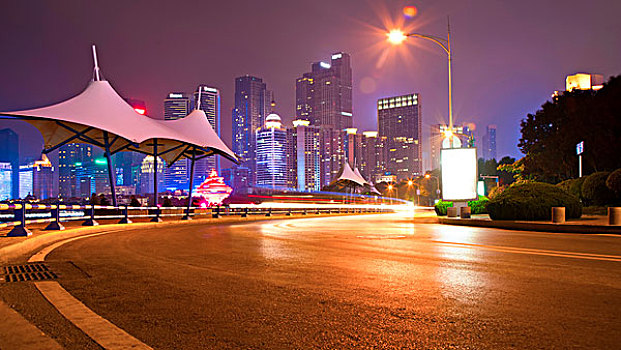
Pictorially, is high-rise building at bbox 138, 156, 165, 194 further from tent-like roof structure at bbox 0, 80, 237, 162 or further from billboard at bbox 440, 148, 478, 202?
billboard at bbox 440, 148, 478, 202

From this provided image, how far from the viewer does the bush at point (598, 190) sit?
94.2 ft

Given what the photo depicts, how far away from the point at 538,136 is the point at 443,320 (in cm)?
5710

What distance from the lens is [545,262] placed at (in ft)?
29.8

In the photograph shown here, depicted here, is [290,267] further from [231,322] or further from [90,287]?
[231,322]

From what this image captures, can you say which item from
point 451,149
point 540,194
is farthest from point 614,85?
point 540,194

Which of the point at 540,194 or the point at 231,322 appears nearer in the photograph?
the point at 231,322

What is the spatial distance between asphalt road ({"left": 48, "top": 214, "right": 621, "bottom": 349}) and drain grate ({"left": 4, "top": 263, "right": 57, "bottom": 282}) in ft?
0.94

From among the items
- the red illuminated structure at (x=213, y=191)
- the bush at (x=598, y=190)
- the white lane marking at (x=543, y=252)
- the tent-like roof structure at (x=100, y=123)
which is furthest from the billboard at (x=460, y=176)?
the red illuminated structure at (x=213, y=191)

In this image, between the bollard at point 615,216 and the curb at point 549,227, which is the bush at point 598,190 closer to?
the curb at point 549,227

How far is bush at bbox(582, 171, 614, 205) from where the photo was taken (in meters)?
28.7

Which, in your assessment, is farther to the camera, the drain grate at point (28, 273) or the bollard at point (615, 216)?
the bollard at point (615, 216)

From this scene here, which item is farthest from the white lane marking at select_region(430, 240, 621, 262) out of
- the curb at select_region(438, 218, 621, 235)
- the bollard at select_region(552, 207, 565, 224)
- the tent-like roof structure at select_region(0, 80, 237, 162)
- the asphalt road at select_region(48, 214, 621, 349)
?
the tent-like roof structure at select_region(0, 80, 237, 162)

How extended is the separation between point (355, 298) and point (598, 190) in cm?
2844

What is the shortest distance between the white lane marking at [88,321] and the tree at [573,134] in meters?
42.0
